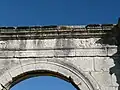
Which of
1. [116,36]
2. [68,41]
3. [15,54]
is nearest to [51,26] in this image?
[68,41]

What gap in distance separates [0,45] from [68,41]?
2063 mm

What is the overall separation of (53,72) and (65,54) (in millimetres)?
636

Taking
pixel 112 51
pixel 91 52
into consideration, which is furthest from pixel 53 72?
pixel 112 51

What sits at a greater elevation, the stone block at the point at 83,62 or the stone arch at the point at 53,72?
the stone block at the point at 83,62

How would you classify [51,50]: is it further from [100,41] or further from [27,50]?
[100,41]

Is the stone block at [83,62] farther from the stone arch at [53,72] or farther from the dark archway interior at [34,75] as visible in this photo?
the dark archway interior at [34,75]

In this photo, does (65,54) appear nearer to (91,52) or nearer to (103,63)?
(91,52)

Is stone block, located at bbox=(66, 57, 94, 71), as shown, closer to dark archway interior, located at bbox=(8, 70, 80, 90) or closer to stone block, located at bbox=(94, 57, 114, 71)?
stone block, located at bbox=(94, 57, 114, 71)

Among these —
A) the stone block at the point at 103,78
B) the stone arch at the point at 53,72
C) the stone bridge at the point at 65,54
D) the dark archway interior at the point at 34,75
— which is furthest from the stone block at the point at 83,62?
the dark archway interior at the point at 34,75

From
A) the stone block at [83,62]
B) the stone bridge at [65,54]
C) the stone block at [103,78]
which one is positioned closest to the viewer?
the stone block at [103,78]

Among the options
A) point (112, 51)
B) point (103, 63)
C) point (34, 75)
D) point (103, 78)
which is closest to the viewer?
point (103, 78)

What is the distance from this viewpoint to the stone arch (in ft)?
26.8

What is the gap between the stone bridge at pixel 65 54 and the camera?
8242 millimetres

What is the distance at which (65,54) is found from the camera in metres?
8.57
